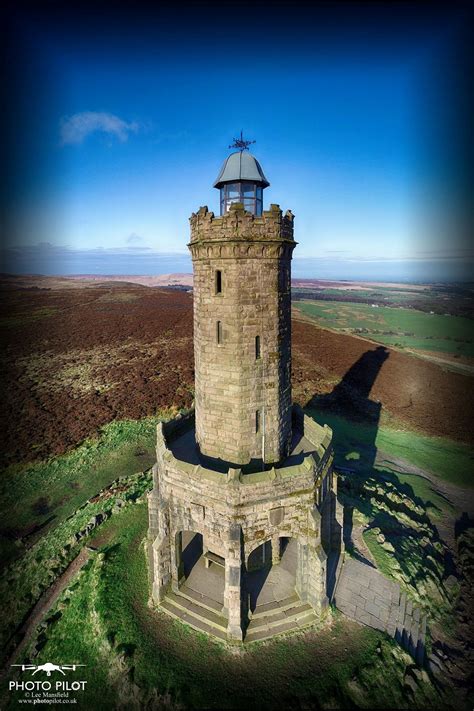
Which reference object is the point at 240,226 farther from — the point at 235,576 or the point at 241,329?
the point at 235,576

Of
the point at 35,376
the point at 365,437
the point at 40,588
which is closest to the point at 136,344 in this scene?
the point at 35,376

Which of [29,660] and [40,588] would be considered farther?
[40,588]

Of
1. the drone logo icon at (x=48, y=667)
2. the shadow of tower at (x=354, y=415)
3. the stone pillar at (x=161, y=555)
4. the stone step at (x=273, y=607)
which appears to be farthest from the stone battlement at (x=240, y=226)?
the drone logo icon at (x=48, y=667)

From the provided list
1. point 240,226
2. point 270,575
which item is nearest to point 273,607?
point 270,575

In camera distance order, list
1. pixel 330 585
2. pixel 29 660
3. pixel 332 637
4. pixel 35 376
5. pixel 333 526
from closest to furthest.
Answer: pixel 332 637 < pixel 29 660 < pixel 330 585 < pixel 333 526 < pixel 35 376

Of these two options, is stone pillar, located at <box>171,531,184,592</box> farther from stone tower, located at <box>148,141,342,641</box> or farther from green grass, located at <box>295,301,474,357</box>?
green grass, located at <box>295,301,474,357</box>

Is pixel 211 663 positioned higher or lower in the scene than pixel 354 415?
higher

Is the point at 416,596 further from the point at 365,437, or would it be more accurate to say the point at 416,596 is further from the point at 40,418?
the point at 40,418
